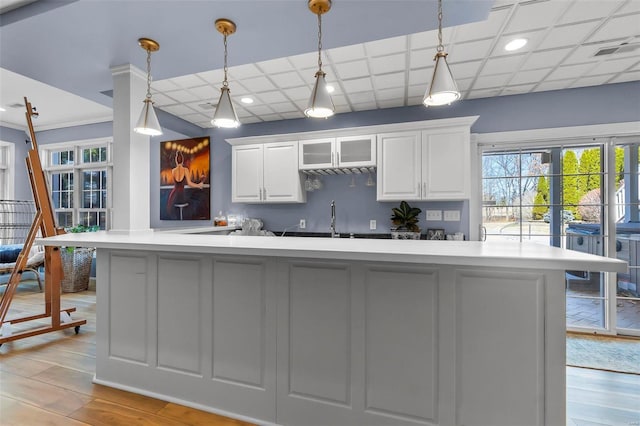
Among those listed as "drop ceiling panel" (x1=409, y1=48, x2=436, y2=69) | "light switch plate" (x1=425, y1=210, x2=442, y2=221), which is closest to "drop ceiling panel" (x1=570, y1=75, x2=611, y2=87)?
"drop ceiling panel" (x1=409, y1=48, x2=436, y2=69)

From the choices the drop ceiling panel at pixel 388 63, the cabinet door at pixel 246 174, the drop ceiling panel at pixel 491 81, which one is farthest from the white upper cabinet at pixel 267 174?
the drop ceiling panel at pixel 491 81

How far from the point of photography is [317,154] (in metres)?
4.10

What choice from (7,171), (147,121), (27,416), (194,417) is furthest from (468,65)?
(7,171)

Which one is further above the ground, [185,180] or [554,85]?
[554,85]

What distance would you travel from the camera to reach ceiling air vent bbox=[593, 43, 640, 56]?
104 inches

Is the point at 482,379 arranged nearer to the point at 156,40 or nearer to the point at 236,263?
the point at 236,263

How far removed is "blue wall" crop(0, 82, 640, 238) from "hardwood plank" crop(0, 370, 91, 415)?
3000 mm

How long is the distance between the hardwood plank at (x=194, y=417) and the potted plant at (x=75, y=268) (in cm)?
389

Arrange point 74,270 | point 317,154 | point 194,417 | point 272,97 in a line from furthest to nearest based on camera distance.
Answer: point 74,270, point 317,154, point 272,97, point 194,417

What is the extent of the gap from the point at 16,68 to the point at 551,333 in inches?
163

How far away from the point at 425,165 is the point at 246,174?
240 cm

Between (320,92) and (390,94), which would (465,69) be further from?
(320,92)

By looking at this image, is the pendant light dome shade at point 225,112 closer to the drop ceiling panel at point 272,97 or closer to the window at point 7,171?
the drop ceiling panel at point 272,97

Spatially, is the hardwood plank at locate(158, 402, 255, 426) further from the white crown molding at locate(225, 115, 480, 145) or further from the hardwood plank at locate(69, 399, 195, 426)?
the white crown molding at locate(225, 115, 480, 145)
